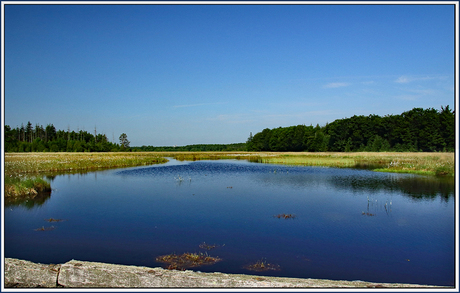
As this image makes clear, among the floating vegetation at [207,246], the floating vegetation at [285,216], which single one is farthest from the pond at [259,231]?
the floating vegetation at [207,246]

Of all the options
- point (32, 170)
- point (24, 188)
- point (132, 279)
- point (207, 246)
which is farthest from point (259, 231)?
point (32, 170)

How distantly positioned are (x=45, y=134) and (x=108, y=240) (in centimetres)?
9237

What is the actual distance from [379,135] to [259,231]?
249 feet

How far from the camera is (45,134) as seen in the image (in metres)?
87.7

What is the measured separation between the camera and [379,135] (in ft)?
252

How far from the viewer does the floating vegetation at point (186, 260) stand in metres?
7.06

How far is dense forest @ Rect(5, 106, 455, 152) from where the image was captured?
189ft

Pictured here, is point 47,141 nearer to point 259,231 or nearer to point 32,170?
point 32,170

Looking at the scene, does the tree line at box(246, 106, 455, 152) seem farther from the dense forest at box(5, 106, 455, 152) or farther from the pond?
the pond

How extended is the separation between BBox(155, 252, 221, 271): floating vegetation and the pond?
165 millimetres

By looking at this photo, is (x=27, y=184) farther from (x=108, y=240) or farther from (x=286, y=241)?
(x=286, y=241)

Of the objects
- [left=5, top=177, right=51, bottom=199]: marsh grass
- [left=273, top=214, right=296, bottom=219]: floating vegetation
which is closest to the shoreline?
[left=273, top=214, right=296, bottom=219]: floating vegetation

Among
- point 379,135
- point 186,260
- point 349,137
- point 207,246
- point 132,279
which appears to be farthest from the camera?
point 349,137

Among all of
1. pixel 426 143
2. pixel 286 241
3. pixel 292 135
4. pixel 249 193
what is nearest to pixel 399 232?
pixel 286 241
